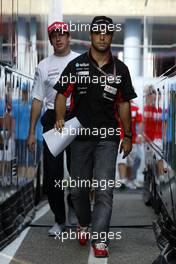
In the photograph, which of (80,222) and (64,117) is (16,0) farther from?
(80,222)

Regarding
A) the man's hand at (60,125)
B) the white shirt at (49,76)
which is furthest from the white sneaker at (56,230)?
the man's hand at (60,125)

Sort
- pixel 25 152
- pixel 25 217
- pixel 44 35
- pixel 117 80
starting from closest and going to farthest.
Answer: pixel 117 80
pixel 25 217
pixel 25 152
pixel 44 35

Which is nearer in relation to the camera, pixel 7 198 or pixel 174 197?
pixel 174 197

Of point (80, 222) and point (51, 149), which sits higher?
point (51, 149)

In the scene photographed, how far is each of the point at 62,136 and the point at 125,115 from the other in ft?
1.87

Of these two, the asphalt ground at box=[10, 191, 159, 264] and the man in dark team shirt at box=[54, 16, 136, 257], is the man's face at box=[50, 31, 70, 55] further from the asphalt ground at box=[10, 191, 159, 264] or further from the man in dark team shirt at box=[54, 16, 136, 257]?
the asphalt ground at box=[10, 191, 159, 264]

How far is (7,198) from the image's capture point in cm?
779

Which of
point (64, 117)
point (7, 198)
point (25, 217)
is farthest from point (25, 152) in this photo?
point (64, 117)

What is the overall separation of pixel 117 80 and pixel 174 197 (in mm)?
1141

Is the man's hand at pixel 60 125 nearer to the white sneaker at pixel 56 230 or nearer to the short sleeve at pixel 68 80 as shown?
the short sleeve at pixel 68 80

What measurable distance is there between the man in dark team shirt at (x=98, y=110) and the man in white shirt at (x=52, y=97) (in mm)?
850

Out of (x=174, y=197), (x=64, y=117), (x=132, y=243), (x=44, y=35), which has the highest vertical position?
(x=44, y=35)

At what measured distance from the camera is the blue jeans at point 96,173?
22.7 ft

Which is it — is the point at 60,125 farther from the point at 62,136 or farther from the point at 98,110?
the point at 98,110
